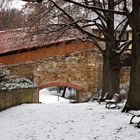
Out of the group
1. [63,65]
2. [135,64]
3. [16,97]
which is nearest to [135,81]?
[135,64]

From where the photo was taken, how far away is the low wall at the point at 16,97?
1760 centimetres

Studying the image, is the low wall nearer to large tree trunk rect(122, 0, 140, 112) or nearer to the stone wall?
large tree trunk rect(122, 0, 140, 112)

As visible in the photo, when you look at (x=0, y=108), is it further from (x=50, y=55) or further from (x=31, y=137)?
(x=50, y=55)

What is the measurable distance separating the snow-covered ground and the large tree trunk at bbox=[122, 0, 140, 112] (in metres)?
0.56

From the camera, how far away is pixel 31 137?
1046cm

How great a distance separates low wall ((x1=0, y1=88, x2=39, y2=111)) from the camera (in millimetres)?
17600

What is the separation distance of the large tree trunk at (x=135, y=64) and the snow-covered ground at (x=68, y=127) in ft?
1.85

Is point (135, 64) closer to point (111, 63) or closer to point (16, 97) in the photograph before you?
point (111, 63)

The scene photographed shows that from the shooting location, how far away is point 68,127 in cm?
1135

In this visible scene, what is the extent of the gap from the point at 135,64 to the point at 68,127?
3754 mm

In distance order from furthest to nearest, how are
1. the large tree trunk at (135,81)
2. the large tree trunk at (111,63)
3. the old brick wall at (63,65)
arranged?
the old brick wall at (63,65) < the large tree trunk at (111,63) < the large tree trunk at (135,81)

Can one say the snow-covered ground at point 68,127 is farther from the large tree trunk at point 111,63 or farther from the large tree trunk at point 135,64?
the large tree trunk at point 111,63

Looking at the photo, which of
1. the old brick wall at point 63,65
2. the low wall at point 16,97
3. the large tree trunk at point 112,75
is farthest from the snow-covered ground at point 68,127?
the old brick wall at point 63,65

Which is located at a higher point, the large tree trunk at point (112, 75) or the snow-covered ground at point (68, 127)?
the large tree trunk at point (112, 75)
